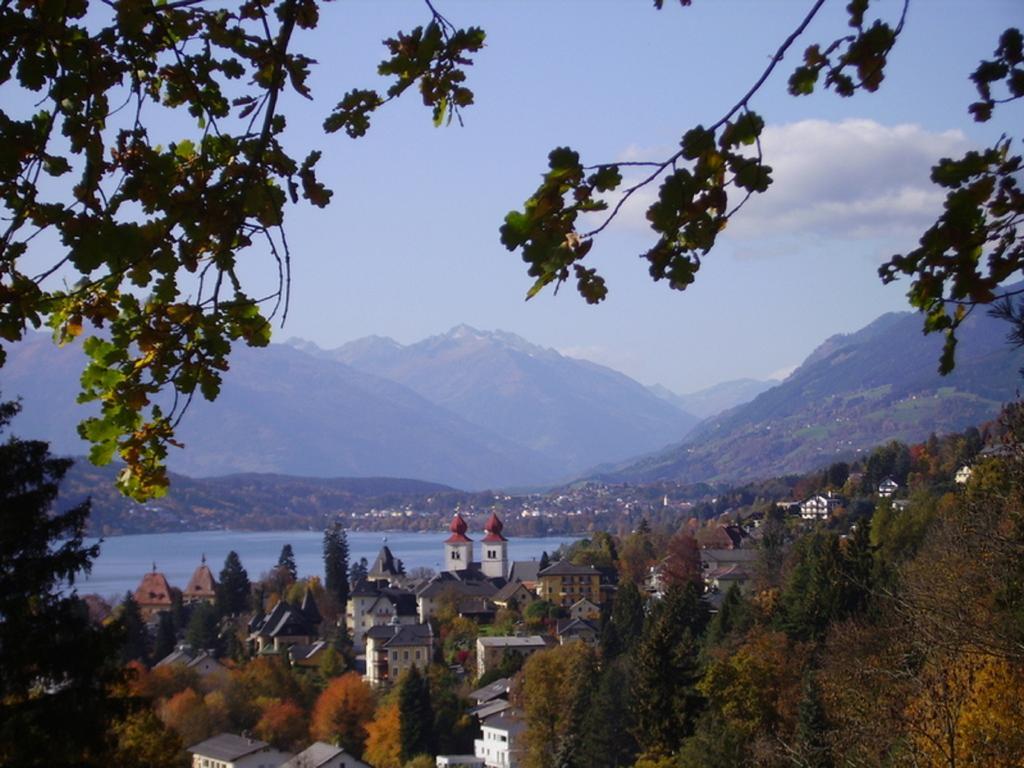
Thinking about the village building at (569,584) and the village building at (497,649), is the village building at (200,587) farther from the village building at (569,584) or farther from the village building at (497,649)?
the village building at (497,649)

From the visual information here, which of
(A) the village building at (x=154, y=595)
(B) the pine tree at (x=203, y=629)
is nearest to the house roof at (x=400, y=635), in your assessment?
(B) the pine tree at (x=203, y=629)

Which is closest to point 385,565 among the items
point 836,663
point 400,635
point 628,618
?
point 400,635

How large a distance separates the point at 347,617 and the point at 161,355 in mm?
47049

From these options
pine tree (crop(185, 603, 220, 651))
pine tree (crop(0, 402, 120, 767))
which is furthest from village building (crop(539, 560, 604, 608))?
pine tree (crop(0, 402, 120, 767))

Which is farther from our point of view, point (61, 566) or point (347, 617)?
point (347, 617)

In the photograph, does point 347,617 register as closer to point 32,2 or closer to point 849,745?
point 849,745

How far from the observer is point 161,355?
9.16 ft

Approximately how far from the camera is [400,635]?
3984 cm

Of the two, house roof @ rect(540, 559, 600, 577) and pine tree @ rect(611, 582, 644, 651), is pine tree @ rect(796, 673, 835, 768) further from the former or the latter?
house roof @ rect(540, 559, 600, 577)

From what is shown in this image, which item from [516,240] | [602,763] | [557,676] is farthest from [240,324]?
[557,676]

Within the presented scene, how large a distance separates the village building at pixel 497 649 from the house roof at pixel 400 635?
7.32 ft

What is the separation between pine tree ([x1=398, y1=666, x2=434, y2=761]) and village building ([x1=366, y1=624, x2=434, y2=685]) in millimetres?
7839

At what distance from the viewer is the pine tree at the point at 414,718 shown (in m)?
29.0

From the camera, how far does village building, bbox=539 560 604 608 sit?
156 ft
